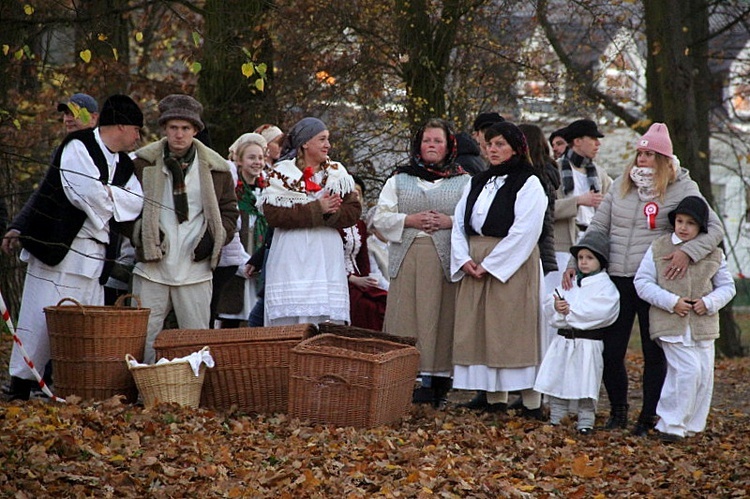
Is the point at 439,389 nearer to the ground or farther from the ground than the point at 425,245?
nearer to the ground

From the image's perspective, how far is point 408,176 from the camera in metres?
9.35

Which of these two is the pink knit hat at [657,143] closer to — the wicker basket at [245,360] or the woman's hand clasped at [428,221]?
the woman's hand clasped at [428,221]

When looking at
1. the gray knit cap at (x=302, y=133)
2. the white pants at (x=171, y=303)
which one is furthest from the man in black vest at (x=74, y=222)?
the gray knit cap at (x=302, y=133)

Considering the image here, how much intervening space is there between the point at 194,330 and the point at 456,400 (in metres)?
3.00

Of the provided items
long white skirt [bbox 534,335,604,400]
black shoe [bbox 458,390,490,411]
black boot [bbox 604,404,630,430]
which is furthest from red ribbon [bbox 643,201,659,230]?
black shoe [bbox 458,390,490,411]

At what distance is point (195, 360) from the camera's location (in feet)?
25.7

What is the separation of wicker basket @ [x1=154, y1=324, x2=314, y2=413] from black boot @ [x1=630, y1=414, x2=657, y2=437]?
242 cm

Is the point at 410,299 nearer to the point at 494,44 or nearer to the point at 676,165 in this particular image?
the point at 676,165

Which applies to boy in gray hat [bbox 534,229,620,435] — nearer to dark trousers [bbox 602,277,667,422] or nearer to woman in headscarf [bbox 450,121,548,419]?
dark trousers [bbox 602,277,667,422]

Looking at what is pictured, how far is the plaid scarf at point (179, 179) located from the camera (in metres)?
8.41

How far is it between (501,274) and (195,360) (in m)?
2.37

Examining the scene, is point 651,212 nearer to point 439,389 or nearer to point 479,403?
point 479,403

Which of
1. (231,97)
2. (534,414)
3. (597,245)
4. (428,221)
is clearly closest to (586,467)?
(534,414)

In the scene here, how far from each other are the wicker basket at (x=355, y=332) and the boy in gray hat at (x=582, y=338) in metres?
1.02
